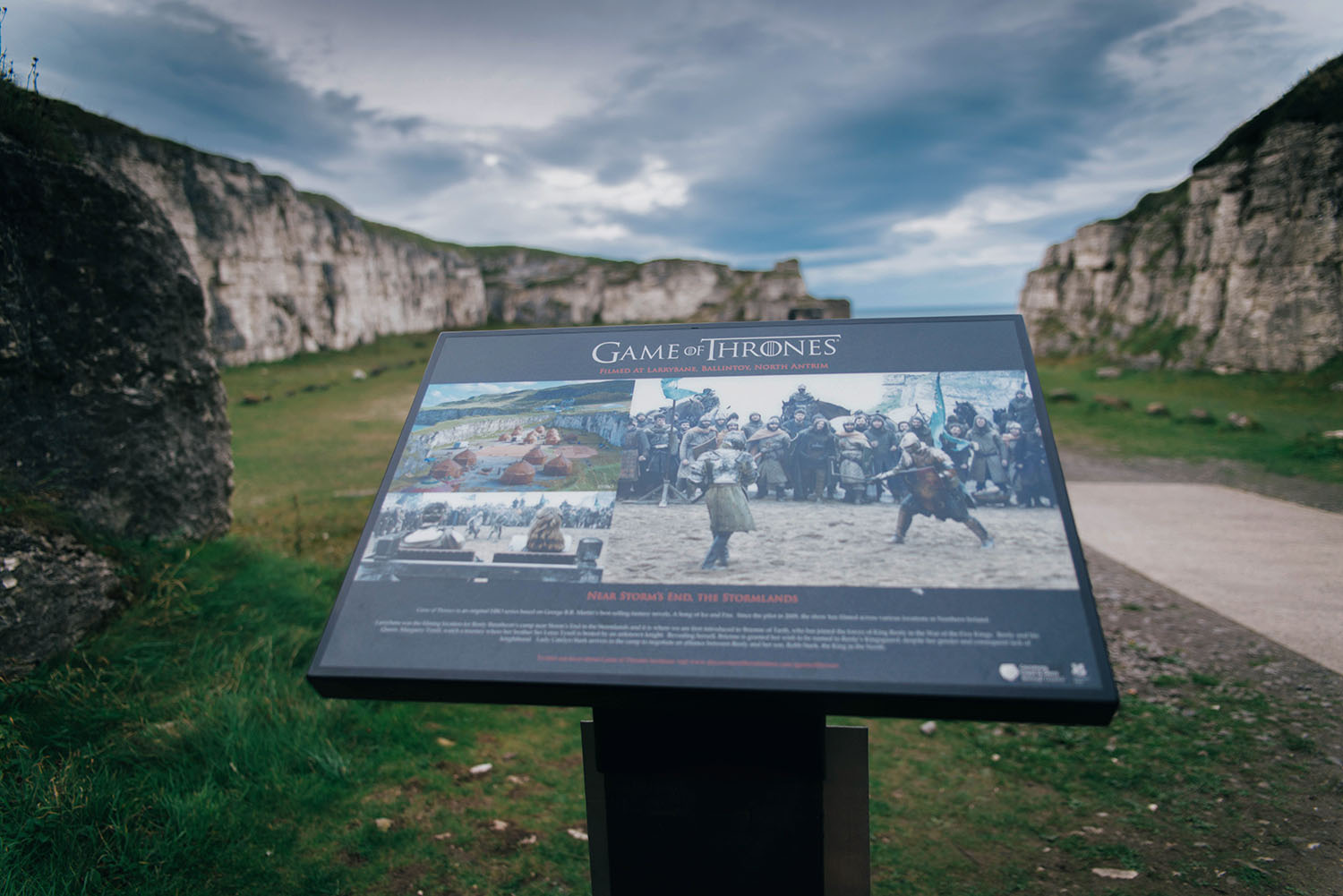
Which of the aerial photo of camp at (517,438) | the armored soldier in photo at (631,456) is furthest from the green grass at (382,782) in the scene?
the armored soldier in photo at (631,456)

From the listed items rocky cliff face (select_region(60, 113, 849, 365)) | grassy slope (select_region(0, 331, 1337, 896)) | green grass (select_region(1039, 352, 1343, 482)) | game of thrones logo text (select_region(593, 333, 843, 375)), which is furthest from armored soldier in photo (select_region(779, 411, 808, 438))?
rocky cliff face (select_region(60, 113, 849, 365))

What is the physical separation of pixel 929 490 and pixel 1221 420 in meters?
16.0

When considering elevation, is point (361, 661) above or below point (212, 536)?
above

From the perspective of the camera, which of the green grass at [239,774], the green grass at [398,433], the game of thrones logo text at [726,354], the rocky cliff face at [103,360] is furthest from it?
the green grass at [398,433]

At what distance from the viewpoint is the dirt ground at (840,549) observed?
7.22 feet

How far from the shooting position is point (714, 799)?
250cm

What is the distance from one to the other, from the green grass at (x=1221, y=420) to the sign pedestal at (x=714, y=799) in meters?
11.1

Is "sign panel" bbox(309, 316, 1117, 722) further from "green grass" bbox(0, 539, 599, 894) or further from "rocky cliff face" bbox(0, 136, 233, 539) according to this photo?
"rocky cliff face" bbox(0, 136, 233, 539)

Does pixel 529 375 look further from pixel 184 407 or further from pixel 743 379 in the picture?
Result: pixel 184 407

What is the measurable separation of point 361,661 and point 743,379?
162cm

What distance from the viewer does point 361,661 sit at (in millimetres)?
2273

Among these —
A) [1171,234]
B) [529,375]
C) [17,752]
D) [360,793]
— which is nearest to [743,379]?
[529,375]

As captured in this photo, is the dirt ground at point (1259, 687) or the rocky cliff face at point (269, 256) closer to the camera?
the dirt ground at point (1259, 687)

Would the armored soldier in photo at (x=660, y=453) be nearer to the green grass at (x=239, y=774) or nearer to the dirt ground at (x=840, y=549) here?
the dirt ground at (x=840, y=549)
